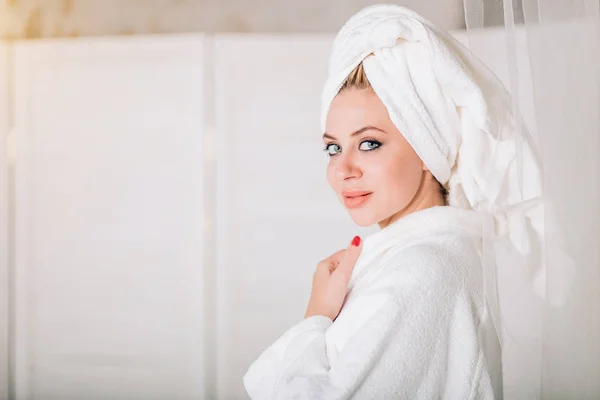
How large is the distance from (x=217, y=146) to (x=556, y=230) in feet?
5.74

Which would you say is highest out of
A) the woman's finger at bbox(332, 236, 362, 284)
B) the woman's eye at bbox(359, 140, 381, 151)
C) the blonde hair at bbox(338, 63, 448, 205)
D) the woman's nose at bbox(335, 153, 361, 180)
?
the blonde hair at bbox(338, 63, 448, 205)

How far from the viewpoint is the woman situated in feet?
2.80

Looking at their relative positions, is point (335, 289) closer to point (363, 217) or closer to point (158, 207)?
point (363, 217)

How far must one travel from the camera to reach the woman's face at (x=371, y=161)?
3.38ft

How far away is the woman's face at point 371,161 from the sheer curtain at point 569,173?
30 centimetres

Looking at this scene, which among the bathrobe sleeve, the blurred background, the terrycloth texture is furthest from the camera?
the blurred background

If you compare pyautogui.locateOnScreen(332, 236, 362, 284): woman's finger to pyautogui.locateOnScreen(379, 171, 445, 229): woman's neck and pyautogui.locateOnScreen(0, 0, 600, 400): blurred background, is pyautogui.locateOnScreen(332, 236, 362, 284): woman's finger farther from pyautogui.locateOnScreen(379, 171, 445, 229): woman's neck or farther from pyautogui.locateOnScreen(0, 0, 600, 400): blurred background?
pyautogui.locateOnScreen(0, 0, 600, 400): blurred background

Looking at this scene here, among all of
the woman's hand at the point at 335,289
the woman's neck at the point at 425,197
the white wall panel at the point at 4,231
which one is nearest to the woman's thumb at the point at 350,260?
the woman's hand at the point at 335,289

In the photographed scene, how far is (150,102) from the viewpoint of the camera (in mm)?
2357

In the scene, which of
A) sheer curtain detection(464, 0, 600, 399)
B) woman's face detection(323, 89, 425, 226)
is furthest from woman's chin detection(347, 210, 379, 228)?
sheer curtain detection(464, 0, 600, 399)

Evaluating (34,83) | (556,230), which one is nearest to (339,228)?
(34,83)

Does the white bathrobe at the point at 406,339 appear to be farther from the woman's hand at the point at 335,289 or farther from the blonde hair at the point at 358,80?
the blonde hair at the point at 358,80

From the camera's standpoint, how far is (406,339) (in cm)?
85

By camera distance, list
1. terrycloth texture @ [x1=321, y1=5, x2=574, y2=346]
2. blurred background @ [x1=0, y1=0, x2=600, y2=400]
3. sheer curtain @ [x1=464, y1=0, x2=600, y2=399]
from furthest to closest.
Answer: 1. blurred background @ [x1=0, y1=0, x2=600, y2=400]
2. terrycloth texture @ [x1=321, y1=5, x2=574, y2=346]
3. sheer curtain @ [x1=464, y1=0, x2=600, y2=399]
